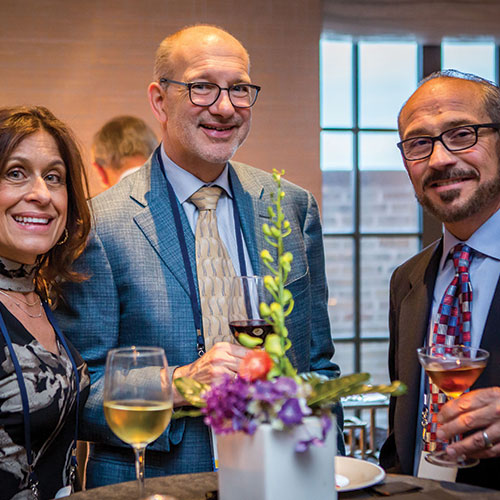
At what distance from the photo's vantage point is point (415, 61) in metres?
5.30

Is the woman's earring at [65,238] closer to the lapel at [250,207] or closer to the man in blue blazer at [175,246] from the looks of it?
the man in blue blazer at [175,246]

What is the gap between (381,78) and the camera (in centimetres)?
528

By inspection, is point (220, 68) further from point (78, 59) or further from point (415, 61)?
point (415, 61)

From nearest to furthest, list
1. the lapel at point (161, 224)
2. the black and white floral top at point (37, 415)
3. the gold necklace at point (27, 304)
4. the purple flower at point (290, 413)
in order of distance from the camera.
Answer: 1. the purple flower at point (290, 413)
2. the black and white floral top at point (37, 415)
3. the gold necklace at point (27, 304)
4. the lapel at point (161, 224)

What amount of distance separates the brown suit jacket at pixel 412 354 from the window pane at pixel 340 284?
121 inches

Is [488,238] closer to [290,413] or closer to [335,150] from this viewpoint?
[290,413]

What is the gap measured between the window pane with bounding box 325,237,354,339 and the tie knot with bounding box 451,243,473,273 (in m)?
3.30

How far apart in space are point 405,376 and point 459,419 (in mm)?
505

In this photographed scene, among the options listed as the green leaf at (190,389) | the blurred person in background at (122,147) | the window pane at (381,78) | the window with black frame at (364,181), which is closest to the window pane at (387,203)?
the window with black frame at (364,181)

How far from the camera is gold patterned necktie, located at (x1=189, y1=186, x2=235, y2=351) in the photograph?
188cm

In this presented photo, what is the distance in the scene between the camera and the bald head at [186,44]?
78.2 inches

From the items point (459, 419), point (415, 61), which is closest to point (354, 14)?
point (415, 61)

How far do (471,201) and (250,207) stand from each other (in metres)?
0.64

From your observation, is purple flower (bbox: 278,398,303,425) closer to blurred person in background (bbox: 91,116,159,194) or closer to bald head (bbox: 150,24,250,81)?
bald head (bbox: 150,24,250,81)
